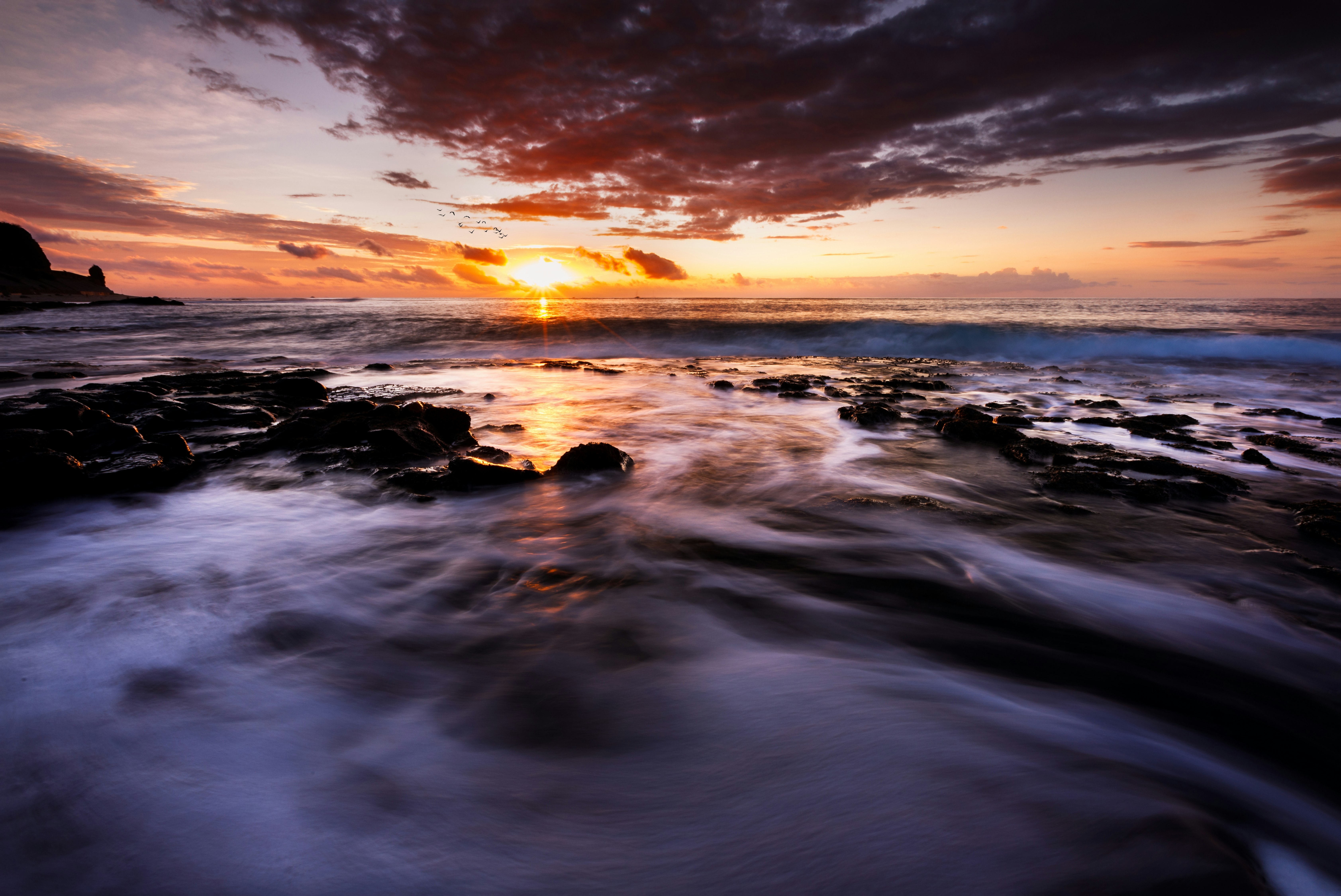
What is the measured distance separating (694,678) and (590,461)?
375 cm

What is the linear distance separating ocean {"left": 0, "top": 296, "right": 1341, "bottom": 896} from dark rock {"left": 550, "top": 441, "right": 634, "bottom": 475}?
24 cm

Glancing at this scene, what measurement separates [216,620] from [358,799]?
212cm

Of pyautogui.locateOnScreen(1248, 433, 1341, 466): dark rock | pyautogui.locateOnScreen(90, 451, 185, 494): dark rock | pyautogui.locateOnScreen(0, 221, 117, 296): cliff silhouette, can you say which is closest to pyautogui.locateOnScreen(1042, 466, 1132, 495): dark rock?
pyautogui.locateOnScreen(1248, 433, 1341, 466): dark rock

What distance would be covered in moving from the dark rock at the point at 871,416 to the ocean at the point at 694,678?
135cm

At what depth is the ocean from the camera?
188 cm

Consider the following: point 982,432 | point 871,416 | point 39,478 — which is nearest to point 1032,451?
point 982,432

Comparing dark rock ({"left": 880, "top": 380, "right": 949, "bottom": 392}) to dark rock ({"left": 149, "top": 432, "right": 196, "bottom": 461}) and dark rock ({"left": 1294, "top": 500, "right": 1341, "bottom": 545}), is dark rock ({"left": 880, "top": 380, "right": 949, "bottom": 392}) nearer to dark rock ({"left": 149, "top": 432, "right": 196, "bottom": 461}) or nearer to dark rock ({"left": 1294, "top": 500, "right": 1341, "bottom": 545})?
dark rock ({"left": 1294, "top": 500, "right": 1341, "bottom": 545})

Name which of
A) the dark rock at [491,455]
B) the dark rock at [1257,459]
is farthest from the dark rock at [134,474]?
the dark rock at [1257,459]

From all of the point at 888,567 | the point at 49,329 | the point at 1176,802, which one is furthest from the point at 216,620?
the point at 49,329

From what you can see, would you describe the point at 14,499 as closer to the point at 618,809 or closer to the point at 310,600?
the point at 310,600

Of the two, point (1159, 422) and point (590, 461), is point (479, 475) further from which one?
point (1159, 422)

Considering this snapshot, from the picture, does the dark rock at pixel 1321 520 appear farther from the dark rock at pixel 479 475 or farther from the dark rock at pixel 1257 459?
the dark rock at pixel 479 475

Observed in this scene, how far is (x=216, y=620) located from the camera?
3.39 m

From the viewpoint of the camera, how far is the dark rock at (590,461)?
20.8 ft
